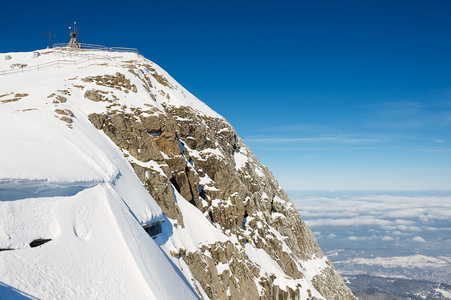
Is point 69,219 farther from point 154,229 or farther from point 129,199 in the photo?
point 154,229

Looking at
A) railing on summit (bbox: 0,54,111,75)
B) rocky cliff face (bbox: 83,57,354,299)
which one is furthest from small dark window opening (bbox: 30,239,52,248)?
railing on summit (bbox: 0,54,111,75)

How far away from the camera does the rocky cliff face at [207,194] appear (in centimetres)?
2978

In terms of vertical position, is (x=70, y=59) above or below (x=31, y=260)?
above

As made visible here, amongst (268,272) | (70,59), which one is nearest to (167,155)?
(268,272)

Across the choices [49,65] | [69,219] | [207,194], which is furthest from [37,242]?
[49,65]

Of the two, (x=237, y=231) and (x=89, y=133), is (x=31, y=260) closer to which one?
(x=89, y=133)

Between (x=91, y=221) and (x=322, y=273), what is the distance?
47.5 m

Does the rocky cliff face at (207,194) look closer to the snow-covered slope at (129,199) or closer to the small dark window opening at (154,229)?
the snow-covered slope at (129,199)

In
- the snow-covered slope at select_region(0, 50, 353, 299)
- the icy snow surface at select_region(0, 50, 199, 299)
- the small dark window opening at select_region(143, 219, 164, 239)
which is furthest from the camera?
the small dark window opening at select_region(143, 219, 164, 239)

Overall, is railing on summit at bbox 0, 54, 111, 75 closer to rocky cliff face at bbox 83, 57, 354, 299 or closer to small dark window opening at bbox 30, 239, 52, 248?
rocky cliff face at bbox 83, 57, 354, 299

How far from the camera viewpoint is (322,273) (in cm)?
5134

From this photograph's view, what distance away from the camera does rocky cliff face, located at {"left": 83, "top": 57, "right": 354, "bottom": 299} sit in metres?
29.8

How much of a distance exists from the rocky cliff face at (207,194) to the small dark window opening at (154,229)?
62 cm

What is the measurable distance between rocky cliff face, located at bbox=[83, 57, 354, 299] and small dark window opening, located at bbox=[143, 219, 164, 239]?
2.02 ft
